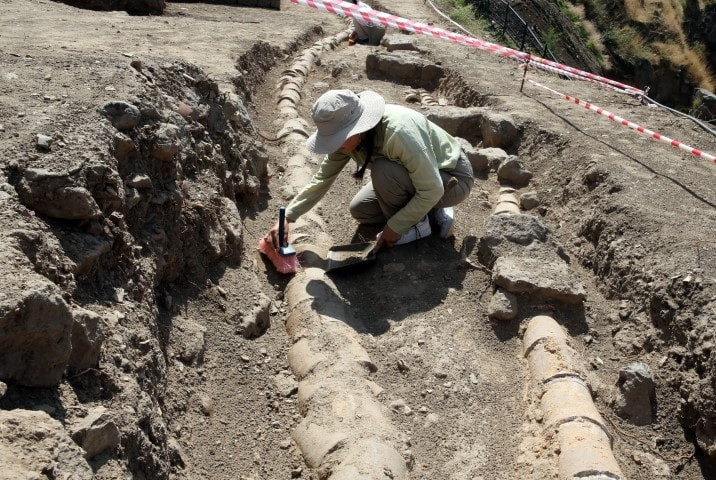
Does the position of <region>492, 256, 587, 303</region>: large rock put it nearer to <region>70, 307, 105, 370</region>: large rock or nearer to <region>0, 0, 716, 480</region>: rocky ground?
<region>0, 0, 716, 480</region>: rocky ground

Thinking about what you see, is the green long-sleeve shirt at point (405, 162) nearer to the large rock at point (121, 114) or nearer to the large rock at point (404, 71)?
the large rock at point (121, 114)

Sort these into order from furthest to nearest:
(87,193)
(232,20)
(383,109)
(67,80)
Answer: (232,20), (383,109), (67,80), (87,193)

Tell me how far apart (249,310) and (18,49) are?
7.60ft

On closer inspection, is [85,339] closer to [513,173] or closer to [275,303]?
[275,303]

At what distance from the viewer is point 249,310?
3.76 m

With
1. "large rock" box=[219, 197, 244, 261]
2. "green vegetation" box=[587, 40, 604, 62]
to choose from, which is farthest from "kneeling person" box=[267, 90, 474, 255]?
"green vegetation" box=[587, 40, 604, 62]

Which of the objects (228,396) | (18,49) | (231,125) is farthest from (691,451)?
(18,49)

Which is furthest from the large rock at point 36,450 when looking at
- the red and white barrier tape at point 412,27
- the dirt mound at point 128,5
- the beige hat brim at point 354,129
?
the dirt mound at point 128,5

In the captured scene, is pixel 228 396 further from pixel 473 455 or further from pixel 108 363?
pixel 473 455

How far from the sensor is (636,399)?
350 centimetres

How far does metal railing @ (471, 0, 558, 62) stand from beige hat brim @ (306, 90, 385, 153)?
10.7 m

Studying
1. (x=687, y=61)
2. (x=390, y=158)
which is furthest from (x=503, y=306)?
(x=687, y=61)

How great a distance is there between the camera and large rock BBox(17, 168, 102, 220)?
267 centimetres

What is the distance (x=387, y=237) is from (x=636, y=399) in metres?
1.66
